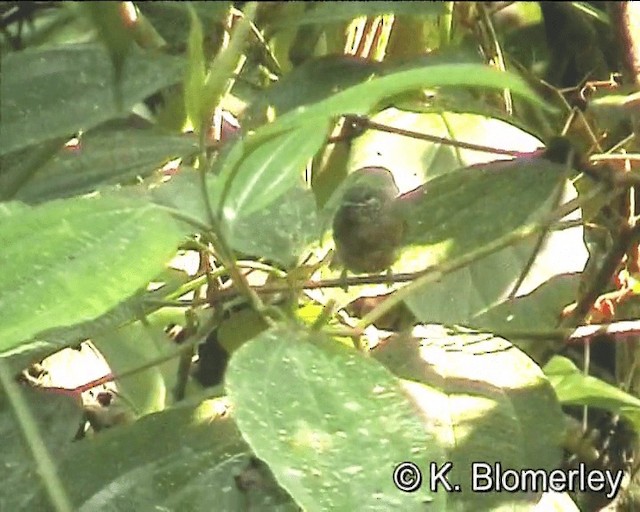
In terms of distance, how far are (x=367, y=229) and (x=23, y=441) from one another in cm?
19

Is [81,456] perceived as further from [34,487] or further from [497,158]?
[497,158]

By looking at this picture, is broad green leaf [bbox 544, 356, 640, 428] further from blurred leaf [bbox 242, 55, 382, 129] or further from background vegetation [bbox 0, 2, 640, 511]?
blurred leaf [bbox 242, 55, 382, 129]

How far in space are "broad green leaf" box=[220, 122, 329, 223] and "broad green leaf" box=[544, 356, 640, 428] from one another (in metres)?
0.23

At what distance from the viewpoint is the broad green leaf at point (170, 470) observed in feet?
1.54

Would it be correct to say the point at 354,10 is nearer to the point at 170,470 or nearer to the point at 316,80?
the point at 316,80

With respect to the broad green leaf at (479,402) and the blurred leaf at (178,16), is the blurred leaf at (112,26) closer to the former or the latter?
the blurred leaf at (178,16)


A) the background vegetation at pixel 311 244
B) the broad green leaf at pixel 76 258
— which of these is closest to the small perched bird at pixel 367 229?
the background vegetation at pixel 311 244

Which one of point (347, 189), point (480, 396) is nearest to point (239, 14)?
point (347, 189)

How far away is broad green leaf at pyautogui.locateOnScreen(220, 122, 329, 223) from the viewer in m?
0.33

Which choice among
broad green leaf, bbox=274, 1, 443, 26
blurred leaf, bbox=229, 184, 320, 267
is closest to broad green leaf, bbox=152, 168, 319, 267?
blurred leaf, bbox=229, 184, 320, 267

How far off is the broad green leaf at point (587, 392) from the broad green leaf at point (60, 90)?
9.7 inches

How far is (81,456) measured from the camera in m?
0.49

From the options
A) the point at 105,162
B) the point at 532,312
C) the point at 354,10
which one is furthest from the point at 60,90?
the point at 532,312

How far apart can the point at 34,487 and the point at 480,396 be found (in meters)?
0.20
